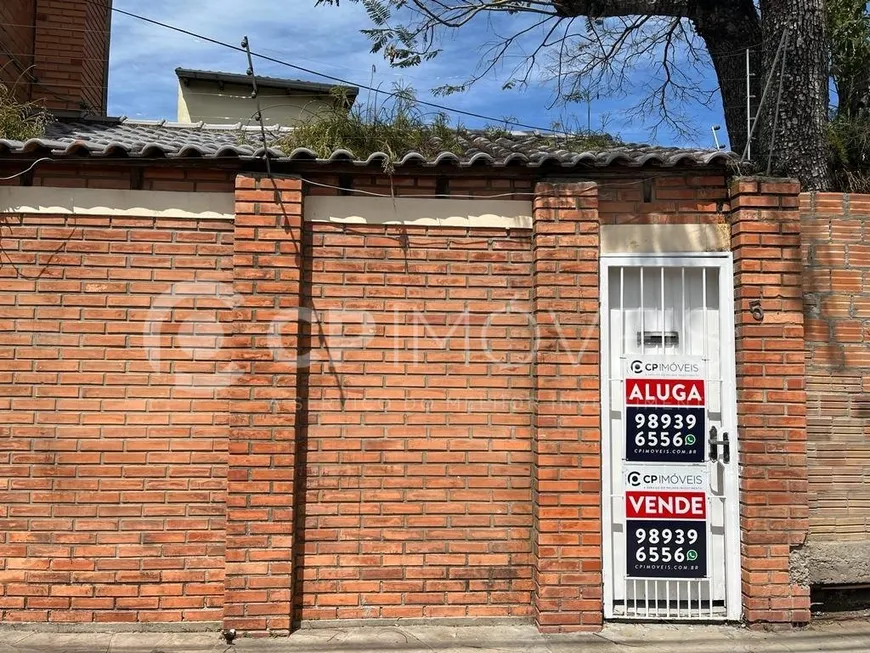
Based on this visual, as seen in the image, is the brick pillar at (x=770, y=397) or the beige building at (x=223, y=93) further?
the beige building at (x=223, y=93)

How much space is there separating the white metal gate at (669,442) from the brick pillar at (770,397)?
0.11 metres

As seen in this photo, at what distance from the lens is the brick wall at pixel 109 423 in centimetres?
427

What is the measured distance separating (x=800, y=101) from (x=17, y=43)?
8210 millimetres

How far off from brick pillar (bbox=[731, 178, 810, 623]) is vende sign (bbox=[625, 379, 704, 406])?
0.28 meters

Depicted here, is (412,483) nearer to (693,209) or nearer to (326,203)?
(326,203)

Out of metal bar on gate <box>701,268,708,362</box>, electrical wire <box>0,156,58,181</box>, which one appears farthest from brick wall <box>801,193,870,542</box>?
electrical wire <box>0,156,58,181</box>

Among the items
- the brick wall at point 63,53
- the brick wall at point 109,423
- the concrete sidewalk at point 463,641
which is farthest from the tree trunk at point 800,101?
the brick wall at point 63,53

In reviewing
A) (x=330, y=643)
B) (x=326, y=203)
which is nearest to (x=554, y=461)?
(x=330, y=643)

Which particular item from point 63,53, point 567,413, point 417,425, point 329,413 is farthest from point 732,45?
point 63,53

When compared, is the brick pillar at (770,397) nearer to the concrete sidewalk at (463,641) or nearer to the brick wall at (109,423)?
the concrete sidewalk at (463,641)

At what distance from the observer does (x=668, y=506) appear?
14.6 ft

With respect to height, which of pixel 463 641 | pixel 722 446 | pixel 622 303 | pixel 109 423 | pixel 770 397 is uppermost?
pixel 622 303

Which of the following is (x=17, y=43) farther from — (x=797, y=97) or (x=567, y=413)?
(x=797, y=97)

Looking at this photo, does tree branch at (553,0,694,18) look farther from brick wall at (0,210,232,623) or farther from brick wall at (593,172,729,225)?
brick wall at (0,210,232,623)
